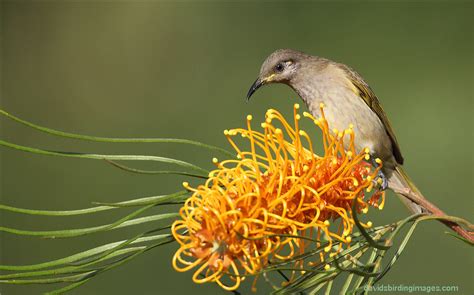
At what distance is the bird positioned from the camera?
3.46 m

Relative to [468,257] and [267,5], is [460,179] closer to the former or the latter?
[468,257]

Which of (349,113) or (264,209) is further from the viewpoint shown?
(349,113)

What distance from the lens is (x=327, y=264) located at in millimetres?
1901

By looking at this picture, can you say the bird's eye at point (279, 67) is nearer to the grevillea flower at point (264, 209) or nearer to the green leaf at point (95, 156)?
the grevillea flower at point (264, 209)

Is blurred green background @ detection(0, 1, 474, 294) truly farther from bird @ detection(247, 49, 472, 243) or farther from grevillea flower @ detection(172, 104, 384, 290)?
grevillea flower @ detection(172, 104, 384, 290)

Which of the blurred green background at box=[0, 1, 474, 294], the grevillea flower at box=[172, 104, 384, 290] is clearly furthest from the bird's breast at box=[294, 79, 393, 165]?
the blurred green background at box=[0, 1, 474, 294]

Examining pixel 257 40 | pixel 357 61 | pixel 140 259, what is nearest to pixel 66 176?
pixel 140 259

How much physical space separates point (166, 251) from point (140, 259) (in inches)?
7.8

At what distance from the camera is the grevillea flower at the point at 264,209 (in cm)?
184

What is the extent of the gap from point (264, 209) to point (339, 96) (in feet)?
5.91

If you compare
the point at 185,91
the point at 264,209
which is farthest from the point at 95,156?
the point at 185,91

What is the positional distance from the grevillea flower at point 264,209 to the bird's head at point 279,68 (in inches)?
56.6

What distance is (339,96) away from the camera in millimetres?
3561

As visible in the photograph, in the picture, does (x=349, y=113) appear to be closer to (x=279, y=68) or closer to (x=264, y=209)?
(x=279, y=68)
